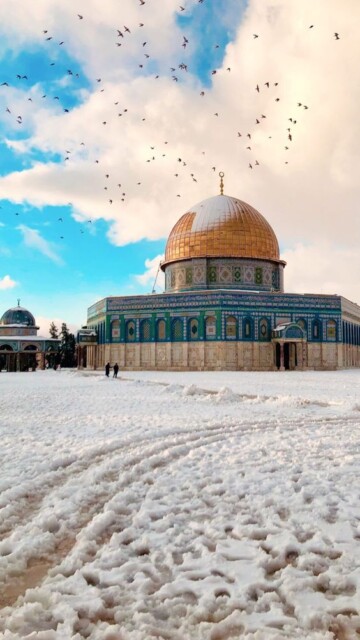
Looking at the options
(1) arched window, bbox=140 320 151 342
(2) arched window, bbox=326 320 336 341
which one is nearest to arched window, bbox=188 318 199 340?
(1) arched window, bbox=140 320 151 342

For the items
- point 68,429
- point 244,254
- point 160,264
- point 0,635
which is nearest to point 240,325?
point 244,254

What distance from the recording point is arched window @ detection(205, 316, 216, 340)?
43312 mm

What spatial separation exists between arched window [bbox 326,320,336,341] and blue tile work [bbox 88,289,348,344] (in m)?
0.08

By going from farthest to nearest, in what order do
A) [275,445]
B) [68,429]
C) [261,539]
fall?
1. [68,429]
2. [275,445]
3. [261,539]

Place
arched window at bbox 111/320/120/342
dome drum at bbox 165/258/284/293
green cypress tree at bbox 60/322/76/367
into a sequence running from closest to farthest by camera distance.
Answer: arched window at bbox 111/320/120/342 → dome drum at bbox 165/258/284/293 → green cypress tree at bbox 60/322/76/367

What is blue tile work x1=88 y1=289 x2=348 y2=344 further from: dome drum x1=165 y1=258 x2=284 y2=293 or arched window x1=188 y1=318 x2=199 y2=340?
dome drum x1=165 y1=258 x2=284 y2=293

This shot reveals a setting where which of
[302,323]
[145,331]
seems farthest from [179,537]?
[302,323]

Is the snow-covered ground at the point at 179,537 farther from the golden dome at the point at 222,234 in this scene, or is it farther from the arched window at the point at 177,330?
the golden dome at the point at 222,234

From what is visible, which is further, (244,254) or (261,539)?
(244,254)

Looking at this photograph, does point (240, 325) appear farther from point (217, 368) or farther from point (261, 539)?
point (261, 539)

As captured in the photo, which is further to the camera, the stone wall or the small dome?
the small dome

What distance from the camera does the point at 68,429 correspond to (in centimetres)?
948

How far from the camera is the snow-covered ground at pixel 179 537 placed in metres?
2.83

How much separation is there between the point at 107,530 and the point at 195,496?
3.73 ft
